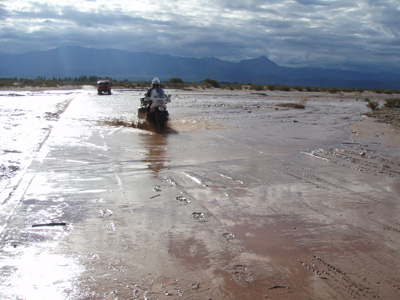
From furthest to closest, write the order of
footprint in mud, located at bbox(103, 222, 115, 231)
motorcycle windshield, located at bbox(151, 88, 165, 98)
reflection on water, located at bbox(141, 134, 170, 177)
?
1. motorcycle windshield, located at bbox(151, 88, 165, 98)
2. reflection on water, located at bbox(141, 134, 170, 177)
3. footprint in mud, located at bbox(103, 222, 115, 231)

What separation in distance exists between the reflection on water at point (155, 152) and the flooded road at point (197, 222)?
0.17 ft

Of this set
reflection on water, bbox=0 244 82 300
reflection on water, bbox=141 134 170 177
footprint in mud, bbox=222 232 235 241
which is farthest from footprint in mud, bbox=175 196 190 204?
reflection on water, bbox=0 244 82 300

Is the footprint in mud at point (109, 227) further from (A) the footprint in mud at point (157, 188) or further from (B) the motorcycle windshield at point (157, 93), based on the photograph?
(B) the motorcycle windshield at point (157, 93)

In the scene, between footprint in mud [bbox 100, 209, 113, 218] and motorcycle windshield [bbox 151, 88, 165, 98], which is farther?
motorcycle windshield [bbox 151, 88, 165, 98]

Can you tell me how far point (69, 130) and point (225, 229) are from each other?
1073cm

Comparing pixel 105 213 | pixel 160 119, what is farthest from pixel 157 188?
pixel 160 119

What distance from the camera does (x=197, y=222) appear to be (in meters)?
5.69

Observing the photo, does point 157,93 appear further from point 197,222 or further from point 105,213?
point 197,222

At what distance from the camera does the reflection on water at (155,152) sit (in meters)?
9.33

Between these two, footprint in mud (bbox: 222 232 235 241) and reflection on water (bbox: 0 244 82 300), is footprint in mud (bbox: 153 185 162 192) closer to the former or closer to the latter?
footprint in mud (bbox: 222 232 235 241)

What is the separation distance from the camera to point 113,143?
12.3 m

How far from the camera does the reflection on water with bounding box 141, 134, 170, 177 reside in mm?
9328

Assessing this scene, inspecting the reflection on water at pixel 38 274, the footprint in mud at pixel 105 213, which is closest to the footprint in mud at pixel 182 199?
the footprint in mud at pixel 105 213

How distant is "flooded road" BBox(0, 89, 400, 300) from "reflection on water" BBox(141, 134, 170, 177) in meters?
0.05
